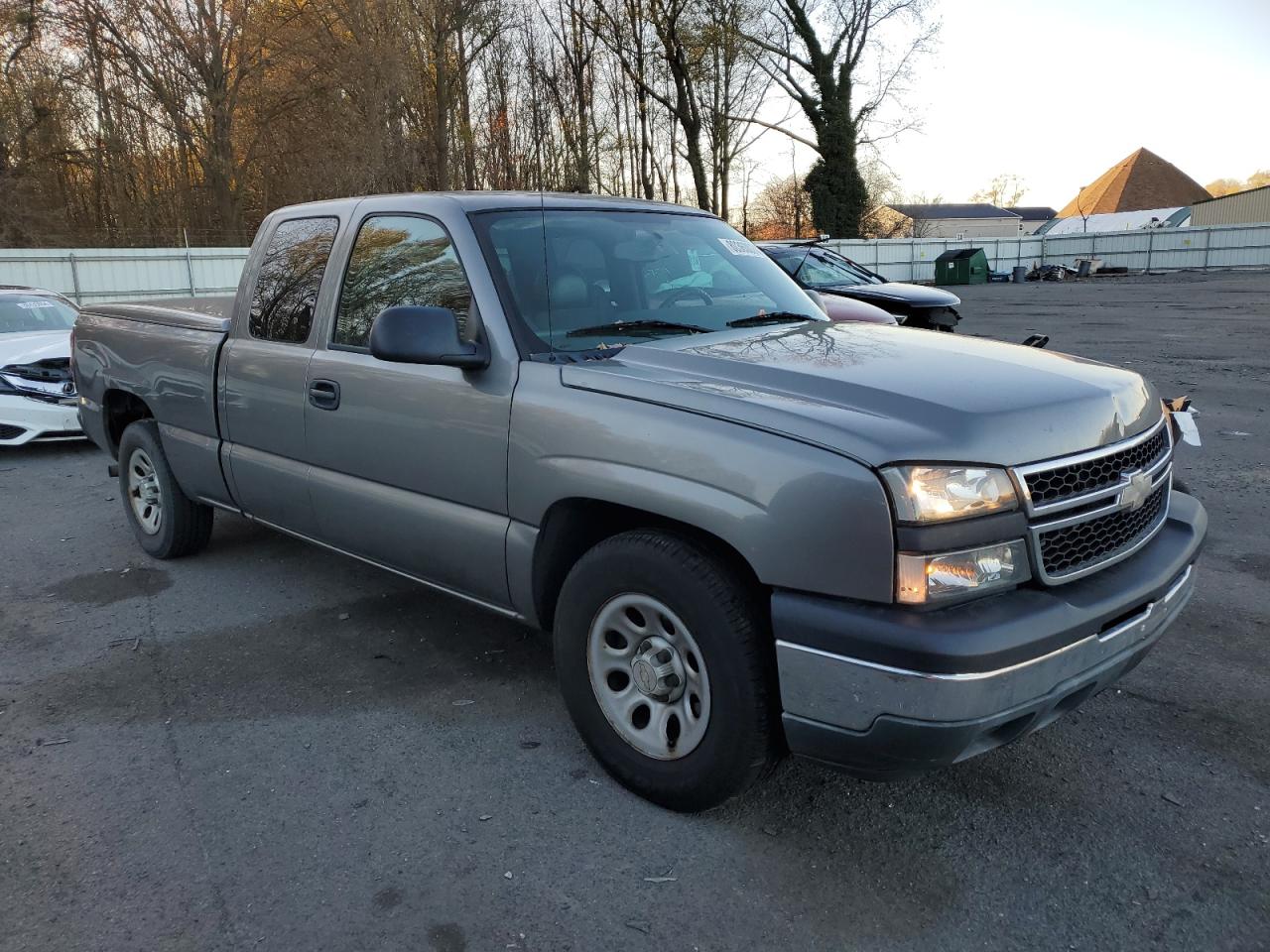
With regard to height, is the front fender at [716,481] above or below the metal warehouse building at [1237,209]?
below

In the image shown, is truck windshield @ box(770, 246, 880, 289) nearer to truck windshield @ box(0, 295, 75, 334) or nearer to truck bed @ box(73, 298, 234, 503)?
truck windshield @ box(0, 295, 75, 334)

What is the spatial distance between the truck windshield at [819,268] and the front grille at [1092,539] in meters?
10.5

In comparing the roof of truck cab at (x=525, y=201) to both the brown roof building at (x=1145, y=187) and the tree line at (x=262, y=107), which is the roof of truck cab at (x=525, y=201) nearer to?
the tree line at (x=262, y=107)

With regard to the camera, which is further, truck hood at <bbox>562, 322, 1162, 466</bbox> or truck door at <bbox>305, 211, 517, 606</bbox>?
truck door at <bbox>305, 211, 517, 606</bbox>

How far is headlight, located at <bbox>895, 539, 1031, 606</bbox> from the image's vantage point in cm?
227

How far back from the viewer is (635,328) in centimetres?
339

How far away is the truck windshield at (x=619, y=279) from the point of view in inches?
131

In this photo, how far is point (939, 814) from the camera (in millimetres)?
2869

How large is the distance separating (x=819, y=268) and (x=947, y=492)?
12.1m

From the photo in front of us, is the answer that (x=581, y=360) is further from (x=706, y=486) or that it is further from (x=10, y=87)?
(x=10, y=87)

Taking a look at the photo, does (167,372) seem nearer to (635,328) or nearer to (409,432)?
(409,432)

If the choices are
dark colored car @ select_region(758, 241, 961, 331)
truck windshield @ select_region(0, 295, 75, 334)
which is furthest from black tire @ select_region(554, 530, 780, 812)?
truck windshield @ select_region(0, 295, 75, 334)

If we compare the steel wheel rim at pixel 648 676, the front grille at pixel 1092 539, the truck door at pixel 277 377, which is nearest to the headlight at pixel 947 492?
the front grille at pixel 1092 539

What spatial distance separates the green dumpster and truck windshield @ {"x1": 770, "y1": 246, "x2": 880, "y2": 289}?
24.7 meters
